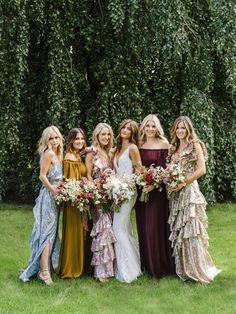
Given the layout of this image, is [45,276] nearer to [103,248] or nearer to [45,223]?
[45,223]

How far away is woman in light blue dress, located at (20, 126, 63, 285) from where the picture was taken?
19.0ft

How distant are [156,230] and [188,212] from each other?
0.42 m

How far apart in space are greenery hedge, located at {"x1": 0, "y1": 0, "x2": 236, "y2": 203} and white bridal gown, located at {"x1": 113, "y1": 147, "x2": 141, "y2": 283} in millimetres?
3020

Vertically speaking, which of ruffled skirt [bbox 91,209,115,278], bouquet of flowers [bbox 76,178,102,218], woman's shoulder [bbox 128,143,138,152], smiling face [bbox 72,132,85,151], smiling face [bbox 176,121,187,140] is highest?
smiling face [bbox 176,121,187,140]

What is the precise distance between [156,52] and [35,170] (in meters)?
2.84

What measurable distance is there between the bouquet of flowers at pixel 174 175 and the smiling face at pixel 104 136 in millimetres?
705

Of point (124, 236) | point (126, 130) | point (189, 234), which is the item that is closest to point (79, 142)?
point (126, 130)

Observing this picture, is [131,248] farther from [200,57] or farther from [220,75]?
[220,75]

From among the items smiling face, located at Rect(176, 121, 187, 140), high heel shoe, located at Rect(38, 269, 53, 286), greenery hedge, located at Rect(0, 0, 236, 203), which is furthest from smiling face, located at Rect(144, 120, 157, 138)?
greenery hedge, located at Rect(0, 0, 236, 203)

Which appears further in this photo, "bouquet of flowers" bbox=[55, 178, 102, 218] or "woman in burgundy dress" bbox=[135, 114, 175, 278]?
"woman in burgundy dress" bbox=[135, 114, 175, 278]

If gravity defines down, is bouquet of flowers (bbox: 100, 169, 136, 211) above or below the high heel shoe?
above

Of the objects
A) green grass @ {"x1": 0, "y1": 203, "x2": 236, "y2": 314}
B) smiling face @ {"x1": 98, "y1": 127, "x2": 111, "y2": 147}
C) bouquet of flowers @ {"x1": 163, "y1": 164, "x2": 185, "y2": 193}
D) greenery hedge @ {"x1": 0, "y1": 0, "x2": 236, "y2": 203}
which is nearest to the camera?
green grass @ {"x1": 0, "y1": 203, "x2": 236, "y2": 314}

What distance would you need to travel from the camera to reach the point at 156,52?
9.40 m

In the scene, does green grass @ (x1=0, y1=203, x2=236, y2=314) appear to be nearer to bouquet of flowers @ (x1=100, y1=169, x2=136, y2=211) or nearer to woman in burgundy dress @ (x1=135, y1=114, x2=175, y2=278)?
woman in burgundy dress @ (x1=135, y1=114, x2=175, y2=278)
